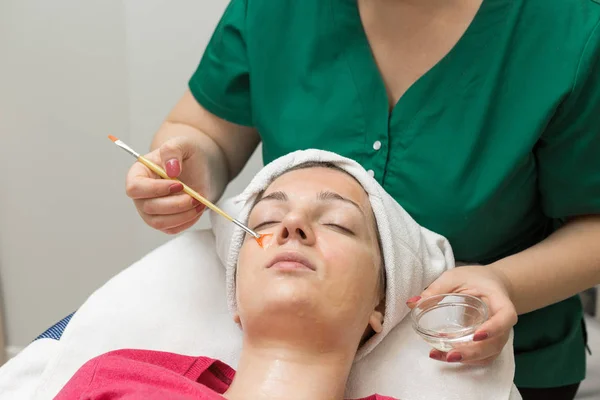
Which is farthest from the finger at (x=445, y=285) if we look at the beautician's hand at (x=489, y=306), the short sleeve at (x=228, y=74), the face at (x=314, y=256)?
the short sleeve at (x=228, y=74)

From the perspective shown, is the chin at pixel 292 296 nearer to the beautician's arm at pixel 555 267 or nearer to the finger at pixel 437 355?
the finger at pixel 437 355

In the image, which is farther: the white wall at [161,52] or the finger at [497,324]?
the white wall at [161,52]

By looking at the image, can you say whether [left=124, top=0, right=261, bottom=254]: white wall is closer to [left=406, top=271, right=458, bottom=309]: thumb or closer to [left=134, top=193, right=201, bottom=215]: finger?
[left=134, top=193, right=201, bottom=215]: finger

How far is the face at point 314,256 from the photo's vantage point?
1035 mm

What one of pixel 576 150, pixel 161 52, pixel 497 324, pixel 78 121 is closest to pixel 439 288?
pixel 497 324

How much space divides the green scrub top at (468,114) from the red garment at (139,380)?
0.39 metres

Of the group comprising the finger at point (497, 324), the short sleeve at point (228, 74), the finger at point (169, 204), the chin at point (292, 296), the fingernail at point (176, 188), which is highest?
the short sleeve at point (228, 74)

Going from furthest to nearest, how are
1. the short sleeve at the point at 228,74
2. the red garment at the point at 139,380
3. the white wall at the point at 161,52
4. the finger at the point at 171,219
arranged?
the white wall at the point at 161,52 → the short sleeve at the point at 228,74 → the finger at the point at 171,219 → the red garment at the point at 139,380

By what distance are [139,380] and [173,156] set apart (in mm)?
380

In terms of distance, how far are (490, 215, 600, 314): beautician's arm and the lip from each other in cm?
33

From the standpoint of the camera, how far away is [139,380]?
39.8 inches

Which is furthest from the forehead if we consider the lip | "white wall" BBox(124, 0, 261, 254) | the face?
"white wall" BBox(124, 0, 261, 254)

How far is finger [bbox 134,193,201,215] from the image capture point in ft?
3.75

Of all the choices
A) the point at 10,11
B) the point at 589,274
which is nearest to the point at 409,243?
the point at 589,274
